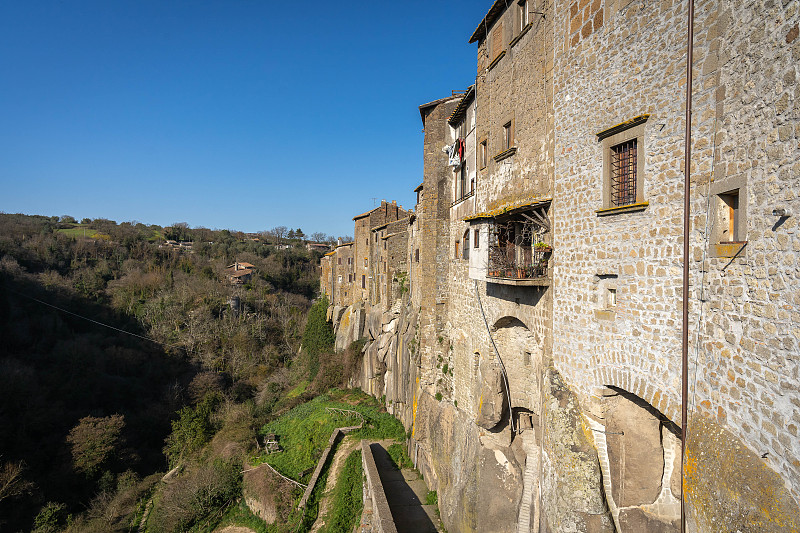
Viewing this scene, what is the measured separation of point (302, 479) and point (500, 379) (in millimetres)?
14007

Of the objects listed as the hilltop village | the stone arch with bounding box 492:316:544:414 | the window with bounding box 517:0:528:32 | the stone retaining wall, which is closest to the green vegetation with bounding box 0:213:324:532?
the stone retaining wall

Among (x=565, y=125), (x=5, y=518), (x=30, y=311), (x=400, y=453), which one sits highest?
(x=565, y=125)

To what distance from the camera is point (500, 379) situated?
36.9 ft

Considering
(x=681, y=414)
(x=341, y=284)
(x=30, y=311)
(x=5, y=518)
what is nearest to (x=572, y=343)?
(x=681, y=414)

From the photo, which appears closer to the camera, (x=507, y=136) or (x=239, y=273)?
(x=507, y=136)

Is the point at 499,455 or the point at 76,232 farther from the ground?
the point at 76,232

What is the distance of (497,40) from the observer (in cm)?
1159

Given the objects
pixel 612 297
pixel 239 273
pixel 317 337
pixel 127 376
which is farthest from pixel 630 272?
pixel 239 273

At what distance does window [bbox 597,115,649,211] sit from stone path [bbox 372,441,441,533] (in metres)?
13.2

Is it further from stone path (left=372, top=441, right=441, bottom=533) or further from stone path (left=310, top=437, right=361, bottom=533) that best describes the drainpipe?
stone path (left=310, top=437, right=361, bottom=533)

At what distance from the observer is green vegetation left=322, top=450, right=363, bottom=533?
55.6ft

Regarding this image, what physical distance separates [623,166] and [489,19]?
283 inches

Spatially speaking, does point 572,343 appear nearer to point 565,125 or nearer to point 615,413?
point 615,413

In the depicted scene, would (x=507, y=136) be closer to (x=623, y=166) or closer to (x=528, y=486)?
(x=623, y=166)
